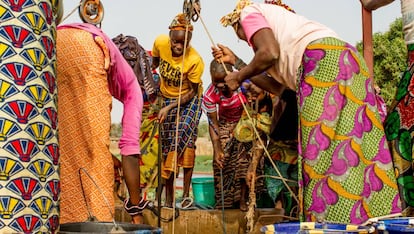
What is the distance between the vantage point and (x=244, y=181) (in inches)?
264

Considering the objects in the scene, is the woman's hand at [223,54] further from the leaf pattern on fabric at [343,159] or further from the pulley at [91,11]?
the leaf pattern on fabric at [343,159]

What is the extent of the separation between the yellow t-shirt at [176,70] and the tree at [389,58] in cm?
1403

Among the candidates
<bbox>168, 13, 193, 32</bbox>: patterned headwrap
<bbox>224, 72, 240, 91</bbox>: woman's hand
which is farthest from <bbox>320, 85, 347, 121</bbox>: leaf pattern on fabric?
<bbox>168, 13, 193, 32</bbox>: patterned headwrap

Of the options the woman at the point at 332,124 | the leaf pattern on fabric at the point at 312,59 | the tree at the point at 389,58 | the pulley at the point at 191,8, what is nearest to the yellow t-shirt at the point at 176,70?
the pulley at the point at 191,8

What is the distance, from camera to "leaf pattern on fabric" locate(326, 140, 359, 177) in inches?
131

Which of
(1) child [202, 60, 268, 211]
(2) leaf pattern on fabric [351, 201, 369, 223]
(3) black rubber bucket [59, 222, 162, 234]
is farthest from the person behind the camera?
(1) child [202, 60, 268, 211]

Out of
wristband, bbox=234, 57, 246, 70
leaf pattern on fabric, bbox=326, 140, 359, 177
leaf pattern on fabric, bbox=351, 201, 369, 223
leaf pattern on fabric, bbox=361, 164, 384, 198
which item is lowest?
leaf pattern on fabric, bbox=351, 201, 369, 223

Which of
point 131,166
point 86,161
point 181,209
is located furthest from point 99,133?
point 181,209

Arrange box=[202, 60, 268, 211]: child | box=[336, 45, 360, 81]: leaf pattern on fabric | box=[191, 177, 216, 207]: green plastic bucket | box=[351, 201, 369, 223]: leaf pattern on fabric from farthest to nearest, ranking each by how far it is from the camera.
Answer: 1. box=[191, 177, 216, 207]: green plastic bucket
2. box=[202, 60, 268, 211]: child
3. box=[336, 45, 360, 81]: leaf pattern on fabric
4. box=[351, 201, 369, 223]: leaf pattern on fabric

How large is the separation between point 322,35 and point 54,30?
151cm

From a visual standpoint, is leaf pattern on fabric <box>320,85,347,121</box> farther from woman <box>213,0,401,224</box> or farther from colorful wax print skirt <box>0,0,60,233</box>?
colorful wax print skirt <box>0,0,60,233</box>

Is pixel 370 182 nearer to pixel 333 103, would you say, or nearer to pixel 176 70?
pixel 333 103

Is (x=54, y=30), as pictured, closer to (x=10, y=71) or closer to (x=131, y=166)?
(x=10, y=71)

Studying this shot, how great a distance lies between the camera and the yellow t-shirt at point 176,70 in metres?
6.81
